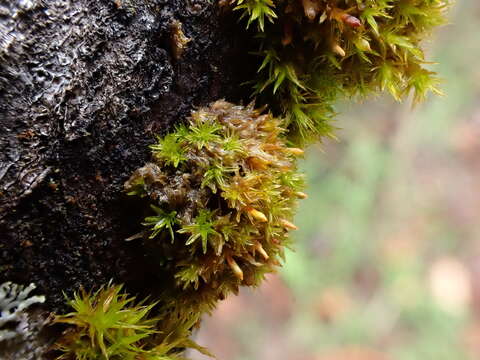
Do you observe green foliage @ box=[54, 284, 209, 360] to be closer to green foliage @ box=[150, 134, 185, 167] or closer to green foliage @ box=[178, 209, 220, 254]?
green foliage @ box=[178, 209, 220, 254]

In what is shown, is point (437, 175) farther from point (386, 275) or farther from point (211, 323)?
point (211, 323)

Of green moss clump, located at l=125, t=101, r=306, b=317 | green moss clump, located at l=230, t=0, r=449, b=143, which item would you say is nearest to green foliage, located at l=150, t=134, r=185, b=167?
green moss clump, located at l=125, t=101, r=306, b=317

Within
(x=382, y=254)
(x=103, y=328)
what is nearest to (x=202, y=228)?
(x=103, y=328)

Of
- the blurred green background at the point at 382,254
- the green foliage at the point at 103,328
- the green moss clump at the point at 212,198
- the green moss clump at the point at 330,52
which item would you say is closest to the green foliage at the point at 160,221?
the green moss clump at the point at 212,198

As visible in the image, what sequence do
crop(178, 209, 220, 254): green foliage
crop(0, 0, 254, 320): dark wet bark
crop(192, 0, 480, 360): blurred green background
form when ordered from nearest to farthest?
crop(0, 0, 254, 320): dark wet bark → crop(178, 209, 220, 254): green foliage → crop(192, 0, 480, 360): blurred green background

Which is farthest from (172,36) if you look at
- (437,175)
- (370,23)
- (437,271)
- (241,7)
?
(437,175)

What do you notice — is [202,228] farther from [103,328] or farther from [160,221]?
[103,328]
